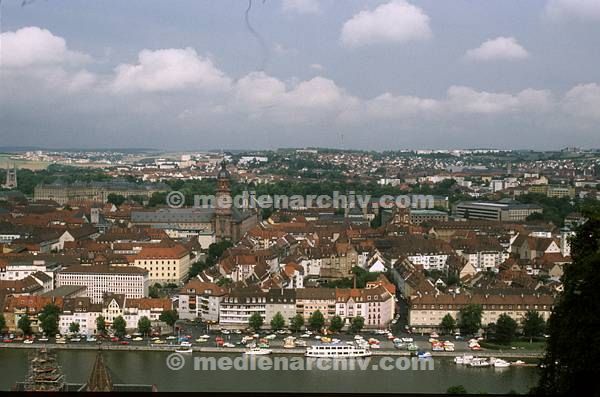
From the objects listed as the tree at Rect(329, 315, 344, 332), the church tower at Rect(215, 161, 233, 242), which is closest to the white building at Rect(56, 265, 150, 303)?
the tree at Rect(329, 315, 344, 332)

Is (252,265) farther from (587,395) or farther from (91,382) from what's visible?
(587,395)

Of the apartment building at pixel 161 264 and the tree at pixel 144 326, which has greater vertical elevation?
the apartment building at pixel 161 264

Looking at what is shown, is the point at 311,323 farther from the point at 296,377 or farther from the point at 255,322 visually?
the point at 296,377

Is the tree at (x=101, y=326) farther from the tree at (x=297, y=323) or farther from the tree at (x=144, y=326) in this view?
the tree at (x=297, y=323)

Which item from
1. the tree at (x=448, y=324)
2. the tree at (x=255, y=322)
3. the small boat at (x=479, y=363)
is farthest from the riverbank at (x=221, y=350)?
the tree at (x=448, y=324)

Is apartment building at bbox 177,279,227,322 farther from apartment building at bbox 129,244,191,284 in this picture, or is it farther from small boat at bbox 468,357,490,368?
small boat at bbox 468,357,490,368
